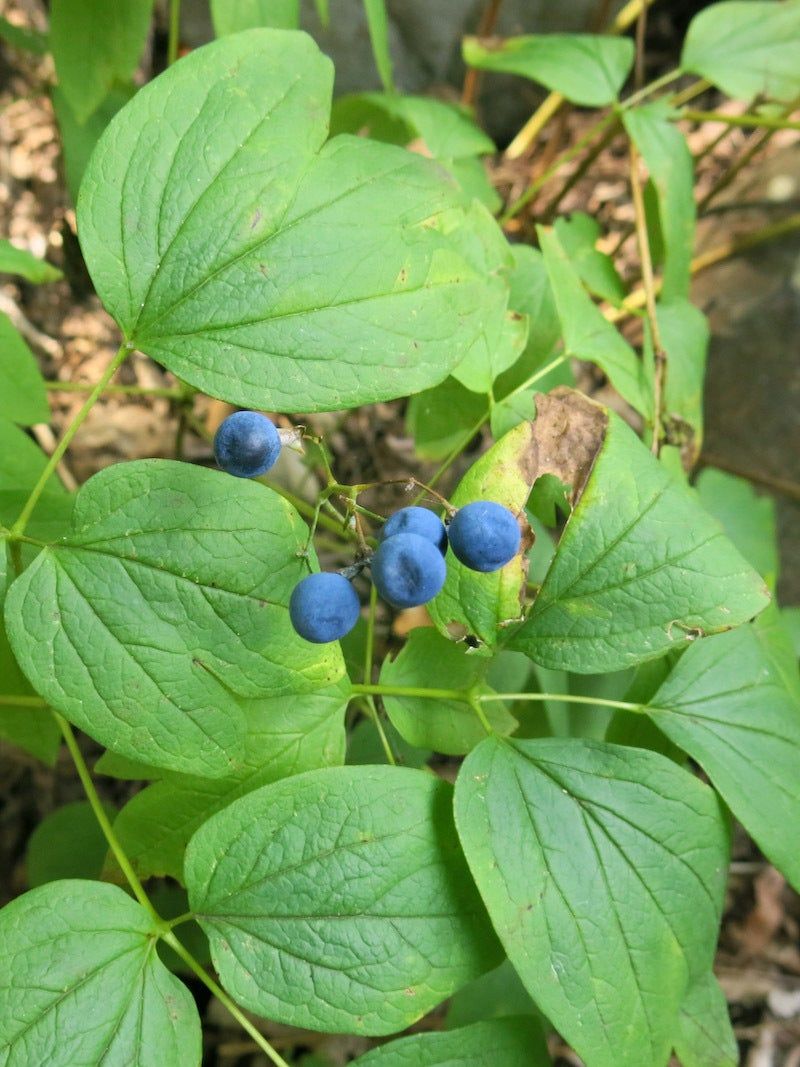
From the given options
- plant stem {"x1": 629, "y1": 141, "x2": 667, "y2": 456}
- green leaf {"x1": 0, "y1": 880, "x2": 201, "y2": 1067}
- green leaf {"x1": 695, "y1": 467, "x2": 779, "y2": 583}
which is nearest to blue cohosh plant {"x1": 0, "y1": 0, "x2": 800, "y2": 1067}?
green leaf {"x1": 0, "y1": 880, "x2": 201, "y2": 1067}

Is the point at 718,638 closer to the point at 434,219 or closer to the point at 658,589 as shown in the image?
the point at 658,589

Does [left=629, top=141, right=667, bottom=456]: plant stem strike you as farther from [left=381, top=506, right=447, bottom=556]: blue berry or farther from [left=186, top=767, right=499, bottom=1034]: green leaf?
[left=186, top=767, right=499, bottom=1034]: green leaf

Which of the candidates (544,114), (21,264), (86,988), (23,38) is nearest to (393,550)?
(86,988)

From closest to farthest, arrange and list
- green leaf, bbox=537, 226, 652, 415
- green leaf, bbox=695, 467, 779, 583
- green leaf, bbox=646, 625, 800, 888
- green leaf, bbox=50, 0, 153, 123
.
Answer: green leaf, bbox=646, 625, 800, 888
green leaf, bbox=537, 226, 652, 415
green leaf, bbox=50, 0, 153, 123
green leaf, bbox=695, 467, 779, 583

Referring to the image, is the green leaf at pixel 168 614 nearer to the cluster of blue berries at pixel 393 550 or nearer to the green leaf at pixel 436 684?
the cluster of blue berries at pixel 393 550

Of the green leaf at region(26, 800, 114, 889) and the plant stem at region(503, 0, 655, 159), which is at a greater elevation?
the plant stem at region(503, 0, 655, 159)

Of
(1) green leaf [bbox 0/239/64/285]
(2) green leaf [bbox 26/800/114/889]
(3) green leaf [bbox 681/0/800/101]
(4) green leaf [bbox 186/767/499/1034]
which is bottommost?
(2) green leaf [bbox 26/800/114/889]

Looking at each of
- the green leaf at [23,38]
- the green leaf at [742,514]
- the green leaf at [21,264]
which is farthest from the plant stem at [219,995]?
the green leaf at [23,38]
